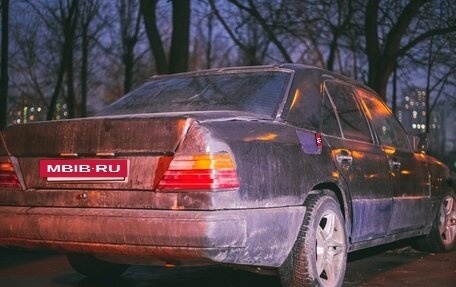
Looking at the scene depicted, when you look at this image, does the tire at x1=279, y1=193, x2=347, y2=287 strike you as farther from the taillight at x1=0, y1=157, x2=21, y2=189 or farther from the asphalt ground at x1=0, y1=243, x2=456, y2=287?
the taillight at x1=0, y1=157, x2=21, y2=189

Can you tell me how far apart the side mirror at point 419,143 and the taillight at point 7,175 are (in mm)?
4039

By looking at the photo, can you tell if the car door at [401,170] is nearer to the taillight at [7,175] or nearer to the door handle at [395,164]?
the door handle at [395,164]

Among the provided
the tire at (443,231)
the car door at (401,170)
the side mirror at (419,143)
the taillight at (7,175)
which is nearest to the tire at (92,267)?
the taillight at (7,175)

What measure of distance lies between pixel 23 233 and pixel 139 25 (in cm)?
2822

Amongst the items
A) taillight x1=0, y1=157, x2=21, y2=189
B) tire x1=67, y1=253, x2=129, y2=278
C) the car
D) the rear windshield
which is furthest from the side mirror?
taillight x1=0, y1=157, x2=21, y2=189

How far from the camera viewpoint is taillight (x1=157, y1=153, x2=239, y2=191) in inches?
147

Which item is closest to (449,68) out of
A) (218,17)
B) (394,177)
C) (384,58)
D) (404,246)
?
(384,58)

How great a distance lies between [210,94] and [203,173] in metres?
1.43

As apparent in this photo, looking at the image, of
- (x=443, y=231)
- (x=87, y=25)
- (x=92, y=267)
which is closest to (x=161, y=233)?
(x=92, y=267)

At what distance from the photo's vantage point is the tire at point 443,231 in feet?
23.1

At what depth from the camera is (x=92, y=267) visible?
543cm

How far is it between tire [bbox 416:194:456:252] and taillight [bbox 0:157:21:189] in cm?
451

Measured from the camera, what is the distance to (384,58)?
1722 centimetres

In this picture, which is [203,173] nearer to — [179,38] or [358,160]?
[358,160]
